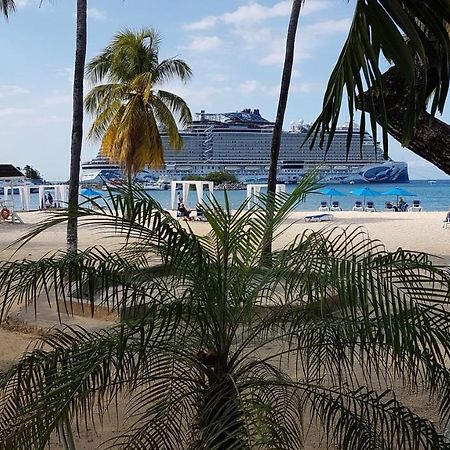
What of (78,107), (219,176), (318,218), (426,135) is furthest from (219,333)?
(219,176)

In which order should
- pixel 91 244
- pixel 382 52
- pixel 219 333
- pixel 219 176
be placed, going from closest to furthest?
pixel 382 52
pixel 219 333
pixel 91 244
pixel 219 176

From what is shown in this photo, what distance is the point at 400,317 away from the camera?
7.80ft

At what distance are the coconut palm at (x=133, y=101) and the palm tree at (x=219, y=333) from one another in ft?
60.8

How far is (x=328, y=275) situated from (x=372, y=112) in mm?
1123

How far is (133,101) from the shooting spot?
21.6 metres

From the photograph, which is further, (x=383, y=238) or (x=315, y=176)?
(x=383, y=238)

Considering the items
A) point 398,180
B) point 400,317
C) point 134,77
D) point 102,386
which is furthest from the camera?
point 398,180

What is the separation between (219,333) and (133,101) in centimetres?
1956

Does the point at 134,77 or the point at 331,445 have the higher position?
the point at 134,77

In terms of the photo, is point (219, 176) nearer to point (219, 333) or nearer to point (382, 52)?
point (219, 333)

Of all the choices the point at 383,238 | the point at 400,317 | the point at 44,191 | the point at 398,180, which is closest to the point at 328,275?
the point at 400,317

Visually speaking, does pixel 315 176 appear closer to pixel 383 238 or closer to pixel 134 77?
pixel 383 238

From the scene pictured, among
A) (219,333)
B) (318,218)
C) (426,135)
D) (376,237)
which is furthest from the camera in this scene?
(318,218)

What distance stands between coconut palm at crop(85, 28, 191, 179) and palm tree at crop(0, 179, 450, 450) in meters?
18.5
